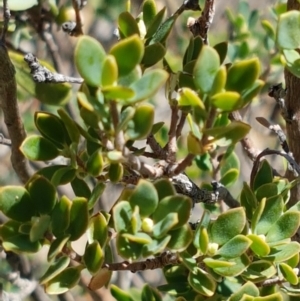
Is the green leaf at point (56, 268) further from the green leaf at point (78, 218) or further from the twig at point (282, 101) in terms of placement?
the twig at point (282, 101)

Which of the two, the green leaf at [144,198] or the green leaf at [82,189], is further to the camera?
the green leaf at [82,189]

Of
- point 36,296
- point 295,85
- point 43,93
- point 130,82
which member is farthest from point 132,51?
point 36,296

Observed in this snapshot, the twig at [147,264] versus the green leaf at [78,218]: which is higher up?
the green leaf at [78,218]

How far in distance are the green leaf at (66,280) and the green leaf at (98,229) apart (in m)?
0.03

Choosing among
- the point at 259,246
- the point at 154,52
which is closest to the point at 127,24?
the point at 154,52

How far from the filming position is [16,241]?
0.54 m

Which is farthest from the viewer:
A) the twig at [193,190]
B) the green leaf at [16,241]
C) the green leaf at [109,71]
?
the twig at [193,190]

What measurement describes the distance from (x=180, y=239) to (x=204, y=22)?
27 centimetres

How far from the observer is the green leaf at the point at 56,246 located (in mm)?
511

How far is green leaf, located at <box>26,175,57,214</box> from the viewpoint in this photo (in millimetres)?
553

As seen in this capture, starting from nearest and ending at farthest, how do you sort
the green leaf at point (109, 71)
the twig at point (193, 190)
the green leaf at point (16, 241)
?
the green leaf at point (109, 71), the green leaf at point (16, 241), the twig at point (193, 190)

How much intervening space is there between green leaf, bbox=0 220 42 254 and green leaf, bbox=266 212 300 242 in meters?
0.23

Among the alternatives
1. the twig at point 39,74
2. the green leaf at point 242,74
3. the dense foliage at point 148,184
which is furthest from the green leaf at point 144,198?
the twig at point 39,74

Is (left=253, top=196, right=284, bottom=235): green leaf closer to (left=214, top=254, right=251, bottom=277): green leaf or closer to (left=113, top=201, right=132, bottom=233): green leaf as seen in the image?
(left=214, top=254, right=251, bottom=277): green leaf
